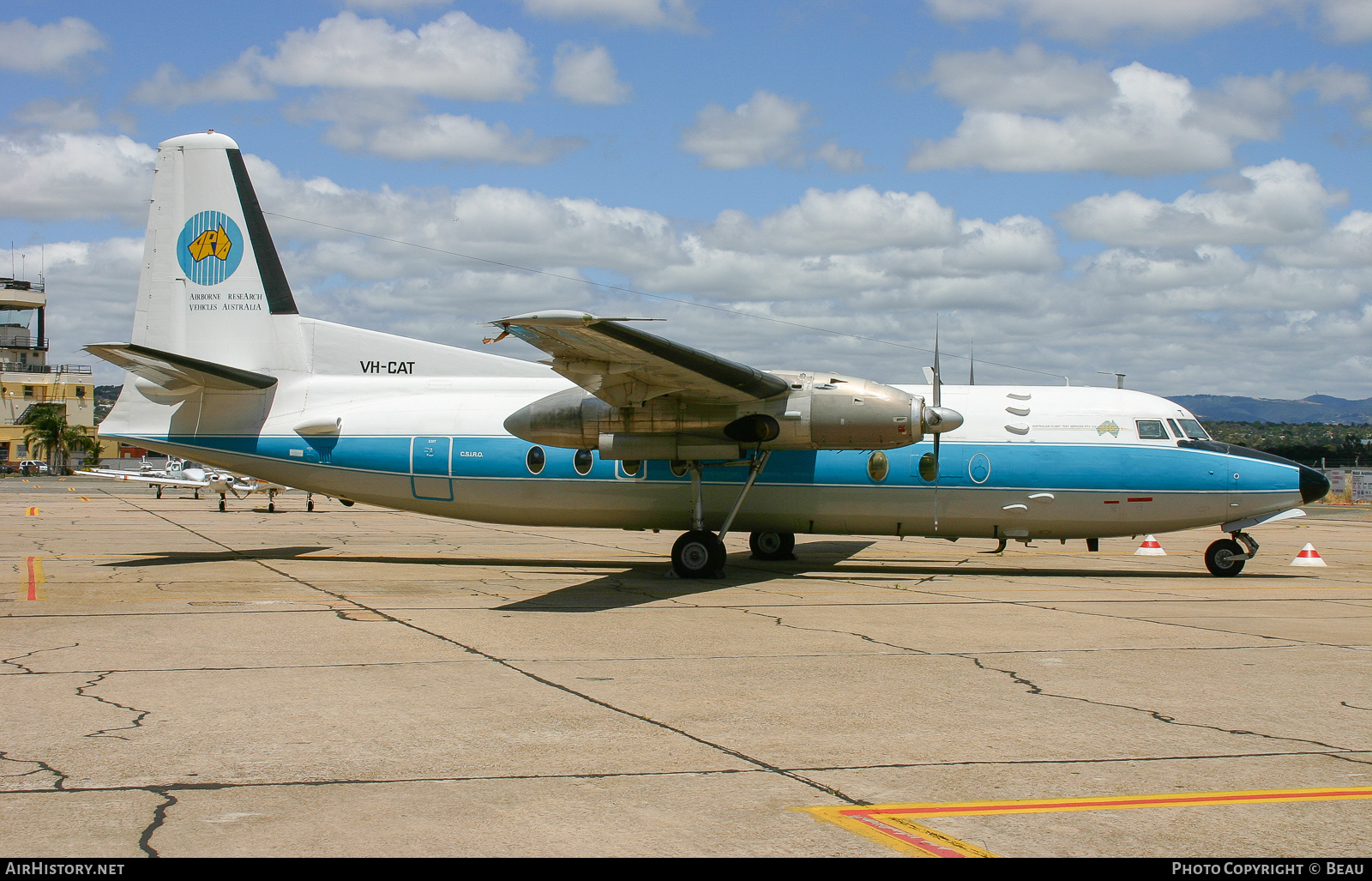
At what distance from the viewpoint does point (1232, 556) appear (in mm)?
18297

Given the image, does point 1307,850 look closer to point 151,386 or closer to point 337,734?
point 337,734

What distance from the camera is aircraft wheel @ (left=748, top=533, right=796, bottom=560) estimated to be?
67.3 feet

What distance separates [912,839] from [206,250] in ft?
61.9

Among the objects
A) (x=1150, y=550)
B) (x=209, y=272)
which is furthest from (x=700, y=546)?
(x=1150, y=550)

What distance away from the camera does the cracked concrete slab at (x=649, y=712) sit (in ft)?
16.7

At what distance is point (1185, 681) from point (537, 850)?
6289 mm

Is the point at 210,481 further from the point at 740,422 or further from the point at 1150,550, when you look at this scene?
the point at 1150,550

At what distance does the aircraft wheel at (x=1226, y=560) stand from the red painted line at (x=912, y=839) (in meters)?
15.5

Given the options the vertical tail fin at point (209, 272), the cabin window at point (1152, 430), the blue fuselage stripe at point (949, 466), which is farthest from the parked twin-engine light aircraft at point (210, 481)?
the cabin window at point (1152, 430)

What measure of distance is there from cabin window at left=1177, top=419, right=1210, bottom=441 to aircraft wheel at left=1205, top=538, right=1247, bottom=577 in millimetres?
1860

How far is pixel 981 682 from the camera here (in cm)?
870

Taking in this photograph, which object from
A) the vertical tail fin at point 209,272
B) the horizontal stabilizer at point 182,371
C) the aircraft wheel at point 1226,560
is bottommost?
the aircraft wheel at point 1226,560

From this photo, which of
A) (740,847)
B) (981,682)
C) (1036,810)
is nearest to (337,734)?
(740,847)

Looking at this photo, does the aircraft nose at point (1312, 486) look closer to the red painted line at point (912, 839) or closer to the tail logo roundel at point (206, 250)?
the red painted line at point (912, 839)
